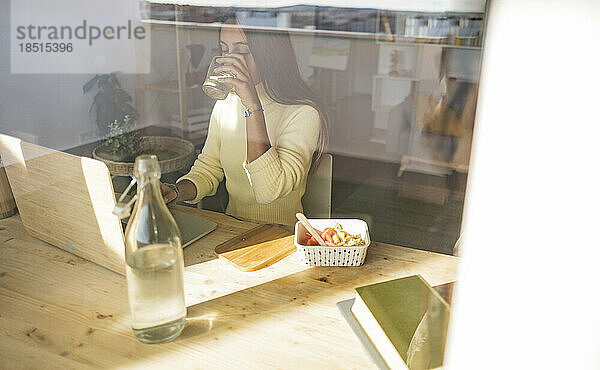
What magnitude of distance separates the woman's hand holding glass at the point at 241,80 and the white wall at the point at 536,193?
0.95 m

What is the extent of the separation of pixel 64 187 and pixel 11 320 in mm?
211

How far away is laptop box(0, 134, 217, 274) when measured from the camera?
777mm

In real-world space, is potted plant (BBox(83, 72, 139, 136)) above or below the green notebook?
above

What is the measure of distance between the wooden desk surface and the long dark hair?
47cm

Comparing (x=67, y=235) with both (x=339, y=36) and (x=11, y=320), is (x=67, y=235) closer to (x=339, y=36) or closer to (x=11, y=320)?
(x=11, y=320)

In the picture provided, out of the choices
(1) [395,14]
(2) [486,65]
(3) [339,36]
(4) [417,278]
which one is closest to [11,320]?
(4) [417,278]

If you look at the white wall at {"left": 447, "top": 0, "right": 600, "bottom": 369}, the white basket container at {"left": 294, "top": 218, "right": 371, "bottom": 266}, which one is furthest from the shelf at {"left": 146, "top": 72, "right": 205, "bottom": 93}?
the white wall at {"left": 447, "top": 0, "right": 600, "bottom": 369}

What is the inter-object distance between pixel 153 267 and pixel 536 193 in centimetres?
49

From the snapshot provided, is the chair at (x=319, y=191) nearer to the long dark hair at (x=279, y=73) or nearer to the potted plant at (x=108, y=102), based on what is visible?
the long dark hair at (x=279, y=73)

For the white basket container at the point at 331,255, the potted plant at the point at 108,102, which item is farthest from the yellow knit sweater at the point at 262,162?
the white basket container at the point at 331,255

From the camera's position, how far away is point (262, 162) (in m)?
1.24

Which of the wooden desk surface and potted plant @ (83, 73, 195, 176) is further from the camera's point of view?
potted plant @ (83, 73, 195, 176)

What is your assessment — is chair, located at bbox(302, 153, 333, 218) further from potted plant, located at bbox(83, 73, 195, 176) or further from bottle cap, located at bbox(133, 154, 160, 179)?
bottle cap, located at bbox(133, 154, 160, 179)

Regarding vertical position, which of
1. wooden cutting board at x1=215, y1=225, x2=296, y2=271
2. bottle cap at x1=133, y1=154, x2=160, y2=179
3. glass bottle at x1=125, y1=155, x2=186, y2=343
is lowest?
wooden cutting board at x1=215, y1=225, x2=296, y2=271
